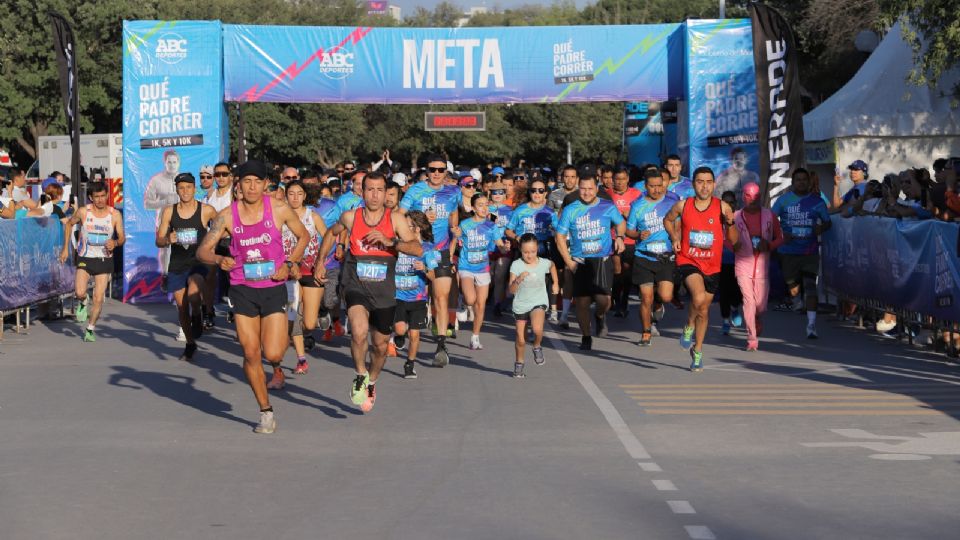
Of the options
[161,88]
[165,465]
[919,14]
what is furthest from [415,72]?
[165,465]

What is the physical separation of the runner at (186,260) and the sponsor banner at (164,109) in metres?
7.96

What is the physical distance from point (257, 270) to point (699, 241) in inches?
215

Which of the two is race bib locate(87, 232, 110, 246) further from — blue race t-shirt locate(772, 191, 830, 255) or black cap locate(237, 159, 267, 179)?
blue race t-shirt locate(772, 191, 830, 255)

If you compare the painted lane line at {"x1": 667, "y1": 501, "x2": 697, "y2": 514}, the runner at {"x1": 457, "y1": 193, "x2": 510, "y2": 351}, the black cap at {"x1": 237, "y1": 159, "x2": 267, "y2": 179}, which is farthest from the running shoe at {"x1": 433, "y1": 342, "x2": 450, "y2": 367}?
the painted lane line at {"x1": 667, "y1": 501, "x2": 697, "y2": 514}

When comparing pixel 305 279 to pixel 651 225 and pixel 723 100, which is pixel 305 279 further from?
pixel 723 100

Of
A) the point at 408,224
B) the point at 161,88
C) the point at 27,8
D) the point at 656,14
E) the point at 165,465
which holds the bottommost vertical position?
the point at 165,465

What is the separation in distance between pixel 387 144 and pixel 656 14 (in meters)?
34.6

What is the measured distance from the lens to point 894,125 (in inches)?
963

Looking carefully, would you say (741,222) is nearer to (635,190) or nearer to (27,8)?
(635,190)

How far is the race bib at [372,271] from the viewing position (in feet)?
36.2

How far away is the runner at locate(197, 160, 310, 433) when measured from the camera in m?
10.0

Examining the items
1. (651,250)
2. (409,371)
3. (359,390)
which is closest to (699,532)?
(359,390)

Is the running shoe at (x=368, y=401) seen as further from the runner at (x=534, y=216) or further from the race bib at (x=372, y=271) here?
the runner at (x=534, y=216)

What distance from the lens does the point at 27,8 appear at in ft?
171
